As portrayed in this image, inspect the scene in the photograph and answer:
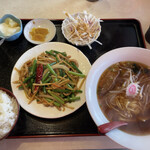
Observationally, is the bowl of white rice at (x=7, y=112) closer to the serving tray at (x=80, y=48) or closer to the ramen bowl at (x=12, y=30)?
the serving tray at (x=80, y=48)

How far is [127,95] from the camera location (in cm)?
131

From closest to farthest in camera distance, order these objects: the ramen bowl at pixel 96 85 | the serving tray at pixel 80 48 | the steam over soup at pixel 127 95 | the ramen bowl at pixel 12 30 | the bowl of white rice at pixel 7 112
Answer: the ramen bowl at pixel 96 85 → the steam over soup at pixel 127 95 → the bowl of white rice at pixel 7 112 → the serving tray at pixel 80 48 → the ramen bowl at pixel 12 30

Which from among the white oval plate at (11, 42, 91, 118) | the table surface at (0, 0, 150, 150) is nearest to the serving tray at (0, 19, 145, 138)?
the white oval plate at (11, 42, 91, 118)

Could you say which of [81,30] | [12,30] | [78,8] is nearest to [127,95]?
[81,30]

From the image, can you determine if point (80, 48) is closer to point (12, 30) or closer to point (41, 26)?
point (41, 26)

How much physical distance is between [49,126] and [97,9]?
A: 77.6 inches

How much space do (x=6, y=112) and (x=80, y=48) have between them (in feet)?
3.88

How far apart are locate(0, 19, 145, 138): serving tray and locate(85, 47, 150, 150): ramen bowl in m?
0.37

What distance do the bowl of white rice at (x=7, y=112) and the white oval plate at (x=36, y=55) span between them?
71mm


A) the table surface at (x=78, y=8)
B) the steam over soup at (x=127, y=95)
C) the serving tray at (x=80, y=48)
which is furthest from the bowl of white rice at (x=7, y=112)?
the table surface at (x=78, y=8)

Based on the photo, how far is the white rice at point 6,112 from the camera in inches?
53.3

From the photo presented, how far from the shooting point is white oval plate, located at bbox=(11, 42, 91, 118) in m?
1.49

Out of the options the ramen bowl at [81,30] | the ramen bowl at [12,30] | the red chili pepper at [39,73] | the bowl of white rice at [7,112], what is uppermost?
the ramen bowl at [12,30]

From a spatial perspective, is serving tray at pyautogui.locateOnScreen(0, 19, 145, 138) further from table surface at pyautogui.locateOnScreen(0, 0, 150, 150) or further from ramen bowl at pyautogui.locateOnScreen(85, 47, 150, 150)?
ramen bowl at pyautogui.locateOnScreen(85, 47, 150, 150)
